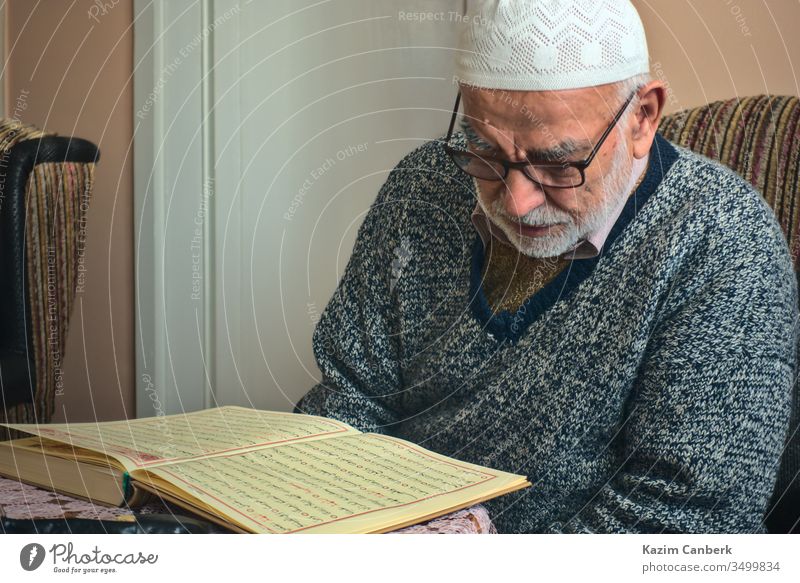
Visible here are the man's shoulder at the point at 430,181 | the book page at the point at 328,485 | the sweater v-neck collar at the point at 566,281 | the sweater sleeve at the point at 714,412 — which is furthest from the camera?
the man's shoulder at the point at 430,181

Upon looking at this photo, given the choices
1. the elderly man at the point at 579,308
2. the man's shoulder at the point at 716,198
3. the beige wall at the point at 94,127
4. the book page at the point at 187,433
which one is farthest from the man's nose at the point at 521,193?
the beige wall at the point at 94,127

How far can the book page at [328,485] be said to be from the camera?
44 cm

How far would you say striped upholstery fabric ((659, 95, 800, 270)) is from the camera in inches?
28.9

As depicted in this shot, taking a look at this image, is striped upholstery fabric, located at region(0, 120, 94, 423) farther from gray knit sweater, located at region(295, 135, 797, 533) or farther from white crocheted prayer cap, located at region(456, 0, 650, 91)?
white crocheted prayer cap, located at region(456, 0, 650, 91)

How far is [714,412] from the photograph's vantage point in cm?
55

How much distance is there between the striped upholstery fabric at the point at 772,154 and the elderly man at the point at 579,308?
0.11 m

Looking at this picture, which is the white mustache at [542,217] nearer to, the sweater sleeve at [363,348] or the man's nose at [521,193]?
the man's nose at [521,193]

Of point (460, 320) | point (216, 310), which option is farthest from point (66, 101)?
point (460, 320)

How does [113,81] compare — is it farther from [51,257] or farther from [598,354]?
[598,354]

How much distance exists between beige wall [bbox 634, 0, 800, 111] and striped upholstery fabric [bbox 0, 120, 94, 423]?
535mm

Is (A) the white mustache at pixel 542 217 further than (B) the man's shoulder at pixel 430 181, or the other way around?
(B) the man's shoulder at pixel 430 181

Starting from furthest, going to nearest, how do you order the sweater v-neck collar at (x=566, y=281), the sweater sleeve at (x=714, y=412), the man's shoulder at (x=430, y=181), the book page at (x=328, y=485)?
the man's shoulder at (x=430, y=181) < the sweater v-neck collar at (x=566, y=281) < the sweater sleeve at (x=714, y=412) < the book page at (x=328, y=485)

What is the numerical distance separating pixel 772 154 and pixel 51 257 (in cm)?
68
